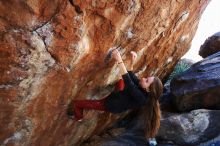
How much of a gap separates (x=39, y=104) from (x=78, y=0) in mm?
2390

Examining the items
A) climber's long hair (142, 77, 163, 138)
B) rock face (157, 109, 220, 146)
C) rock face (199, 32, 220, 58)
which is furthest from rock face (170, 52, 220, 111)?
rock face (199, 32, 220, 58)

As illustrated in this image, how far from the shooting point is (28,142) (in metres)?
7.75

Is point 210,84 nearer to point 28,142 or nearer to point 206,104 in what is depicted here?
point 206,104

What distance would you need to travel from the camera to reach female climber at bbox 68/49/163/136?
730 cm

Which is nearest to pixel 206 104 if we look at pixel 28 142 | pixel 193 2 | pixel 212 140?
pixel 212 140

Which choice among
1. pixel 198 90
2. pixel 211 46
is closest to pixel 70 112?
pixel 198 90

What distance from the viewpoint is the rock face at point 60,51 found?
5930mm

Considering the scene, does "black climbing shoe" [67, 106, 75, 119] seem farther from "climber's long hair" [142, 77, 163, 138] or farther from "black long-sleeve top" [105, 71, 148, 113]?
"climber's long hair" [142, 77, 163, 138]

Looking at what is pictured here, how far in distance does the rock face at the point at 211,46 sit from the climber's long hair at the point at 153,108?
26.1 ft

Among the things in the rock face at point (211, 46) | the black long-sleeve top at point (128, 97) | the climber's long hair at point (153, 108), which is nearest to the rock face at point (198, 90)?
the climber's long hair at point (153, 108)

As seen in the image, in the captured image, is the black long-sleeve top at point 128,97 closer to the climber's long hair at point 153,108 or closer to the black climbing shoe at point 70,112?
the climber's long hair at point 153,108

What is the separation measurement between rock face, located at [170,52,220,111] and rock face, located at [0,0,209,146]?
7.82 feet

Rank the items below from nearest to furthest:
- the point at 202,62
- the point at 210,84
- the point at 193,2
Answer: the point at 193,2, the point at 210,84, the point at 202,62

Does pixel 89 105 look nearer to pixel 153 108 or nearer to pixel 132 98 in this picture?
pixel 132 98
